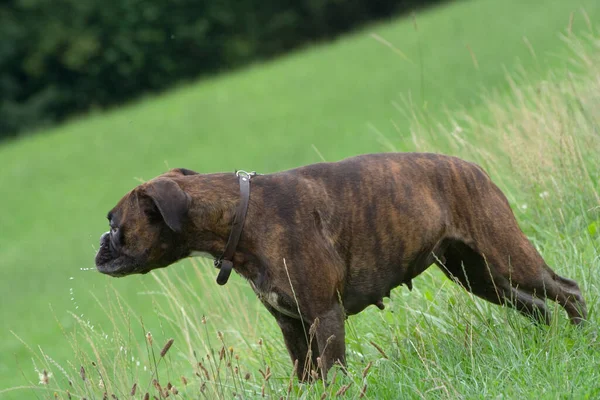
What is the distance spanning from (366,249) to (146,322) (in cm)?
998

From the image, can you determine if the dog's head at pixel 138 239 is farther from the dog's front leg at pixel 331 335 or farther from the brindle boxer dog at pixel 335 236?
the dog's front leg at pixel 331 335

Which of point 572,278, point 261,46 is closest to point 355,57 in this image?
point 261,46

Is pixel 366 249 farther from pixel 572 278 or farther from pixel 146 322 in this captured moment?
pixel 146 322

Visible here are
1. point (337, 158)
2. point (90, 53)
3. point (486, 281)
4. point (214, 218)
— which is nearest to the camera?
point (214, 218)

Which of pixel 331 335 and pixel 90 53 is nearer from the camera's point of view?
pixel 331 335

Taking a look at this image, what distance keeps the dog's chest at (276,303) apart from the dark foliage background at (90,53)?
36946mm

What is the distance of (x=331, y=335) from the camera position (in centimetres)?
514

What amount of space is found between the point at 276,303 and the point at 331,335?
342 millimetres

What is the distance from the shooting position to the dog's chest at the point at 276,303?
5.11 metres

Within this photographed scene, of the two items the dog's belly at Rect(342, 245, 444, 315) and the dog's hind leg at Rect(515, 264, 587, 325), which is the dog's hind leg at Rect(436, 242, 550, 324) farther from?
the dog's belly at Rect(342, 245, 444, 315)

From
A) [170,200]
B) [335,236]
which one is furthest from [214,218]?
[335,236]

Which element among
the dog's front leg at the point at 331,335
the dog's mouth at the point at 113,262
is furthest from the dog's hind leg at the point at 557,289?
the dog's mouth at the point at 113,262

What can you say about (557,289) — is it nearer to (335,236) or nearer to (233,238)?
(335,236)

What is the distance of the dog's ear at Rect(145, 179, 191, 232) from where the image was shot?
5055 millimetres
